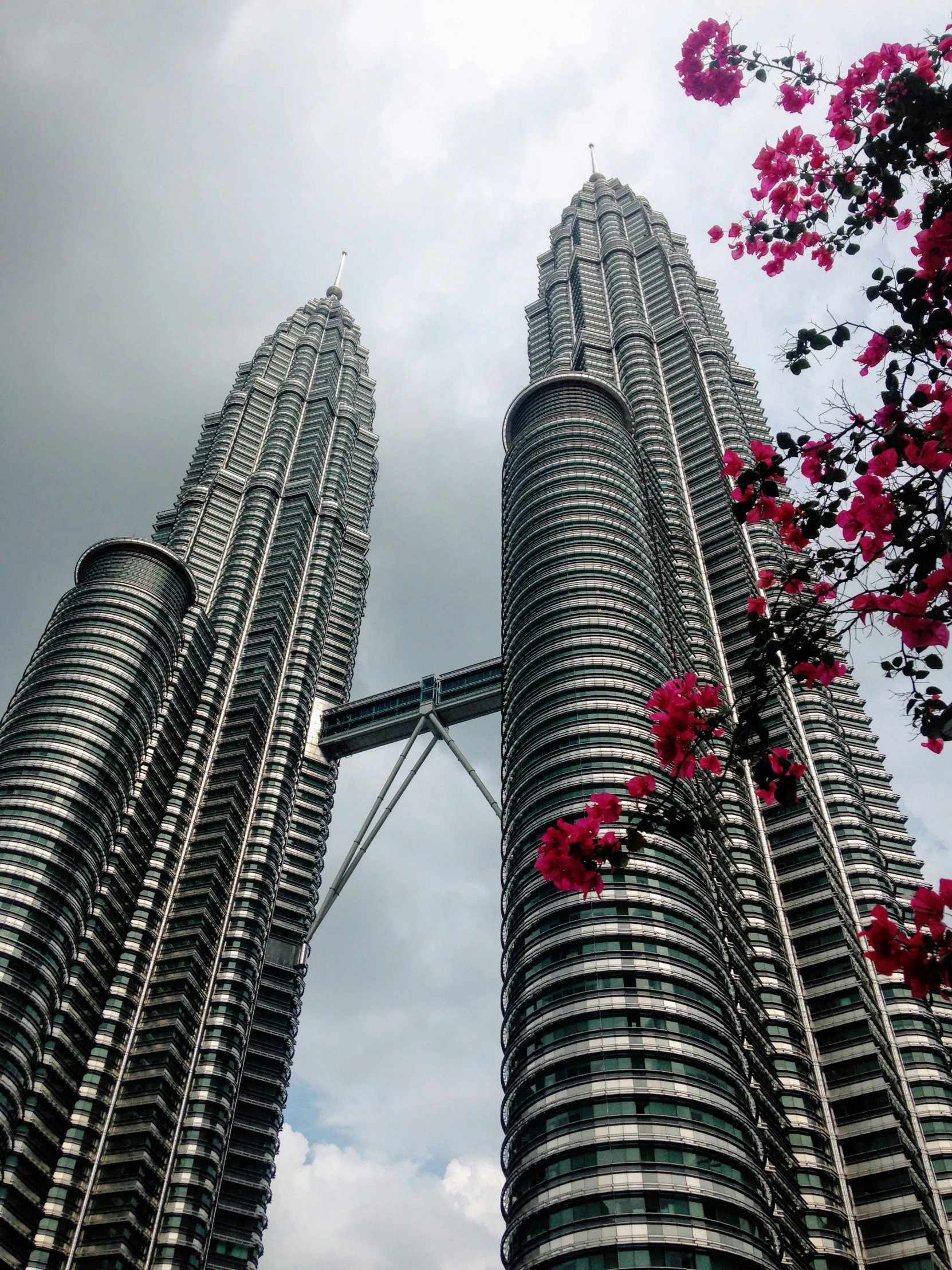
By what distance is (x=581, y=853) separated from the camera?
887 cm

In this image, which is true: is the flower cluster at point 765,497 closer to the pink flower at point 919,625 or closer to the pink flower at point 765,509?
the pink flower at point 765,509

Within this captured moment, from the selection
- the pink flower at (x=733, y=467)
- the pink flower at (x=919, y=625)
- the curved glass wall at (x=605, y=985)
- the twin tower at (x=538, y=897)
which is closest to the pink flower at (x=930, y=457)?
the pink flower at (x=919, y=625)

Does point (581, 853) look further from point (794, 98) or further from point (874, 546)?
point (794, 98)

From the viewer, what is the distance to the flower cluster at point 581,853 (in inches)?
344

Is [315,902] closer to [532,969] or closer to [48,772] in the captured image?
[48,772]

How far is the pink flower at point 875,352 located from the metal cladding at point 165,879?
8808 centimetres

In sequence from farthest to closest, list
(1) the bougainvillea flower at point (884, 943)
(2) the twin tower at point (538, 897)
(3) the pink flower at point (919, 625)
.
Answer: (2) the twin tower at point (538, 897)
(3) the pink flower at point (919, 625)
(1) the bougainvillea flower at point (884, 943)

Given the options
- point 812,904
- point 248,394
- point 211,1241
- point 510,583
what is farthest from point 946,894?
point 248,394

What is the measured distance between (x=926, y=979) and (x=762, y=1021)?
75.1m

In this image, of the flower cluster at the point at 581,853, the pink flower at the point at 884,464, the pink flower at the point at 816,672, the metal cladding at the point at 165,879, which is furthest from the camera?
the metal cladding at the point at 165,879

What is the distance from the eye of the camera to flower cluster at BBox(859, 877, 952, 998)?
7406 mm

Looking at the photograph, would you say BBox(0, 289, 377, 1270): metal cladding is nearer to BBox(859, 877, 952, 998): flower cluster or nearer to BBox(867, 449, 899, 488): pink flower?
BBox(859, 877, 952, 998): flower cluster

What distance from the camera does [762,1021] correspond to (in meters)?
75.8

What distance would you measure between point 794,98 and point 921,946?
371 inches
